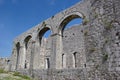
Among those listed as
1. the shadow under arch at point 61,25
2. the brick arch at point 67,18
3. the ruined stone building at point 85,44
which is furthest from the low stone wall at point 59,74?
the brick arch at point 67,18

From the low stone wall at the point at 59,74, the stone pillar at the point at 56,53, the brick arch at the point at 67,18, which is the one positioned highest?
the brick arch at the point at 67,18

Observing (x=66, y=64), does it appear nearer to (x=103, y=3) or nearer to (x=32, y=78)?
(x=32, y=78)

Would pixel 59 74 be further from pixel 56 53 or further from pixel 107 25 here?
pixel 107 25

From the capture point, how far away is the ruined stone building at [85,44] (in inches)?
284

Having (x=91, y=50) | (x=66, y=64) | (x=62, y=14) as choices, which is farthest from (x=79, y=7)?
(x=66, y=64)

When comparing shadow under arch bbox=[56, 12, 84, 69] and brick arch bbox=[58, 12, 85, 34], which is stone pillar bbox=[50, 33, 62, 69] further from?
brick arch bbox=[58, 12, 85, 34]

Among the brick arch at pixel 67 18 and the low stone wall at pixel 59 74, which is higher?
the brick arch at pixel 67 18

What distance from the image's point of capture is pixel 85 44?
866 cm

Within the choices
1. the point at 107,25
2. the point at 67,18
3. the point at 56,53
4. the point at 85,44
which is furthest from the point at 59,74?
the point at 107,25

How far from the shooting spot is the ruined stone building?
23.6ft

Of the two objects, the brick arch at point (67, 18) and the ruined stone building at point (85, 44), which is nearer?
the ruined stone building at point (85, 44)

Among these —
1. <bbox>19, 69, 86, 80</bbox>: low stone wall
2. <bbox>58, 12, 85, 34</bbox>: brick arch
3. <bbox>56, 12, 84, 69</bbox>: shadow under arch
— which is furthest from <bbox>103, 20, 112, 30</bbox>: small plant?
<bbox>56, 12, 84, 69</bbox>: shadow under arch

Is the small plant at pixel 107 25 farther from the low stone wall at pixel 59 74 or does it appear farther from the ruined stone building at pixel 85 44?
the low stone wall at pixel 59 74

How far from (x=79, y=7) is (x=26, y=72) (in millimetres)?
7462
